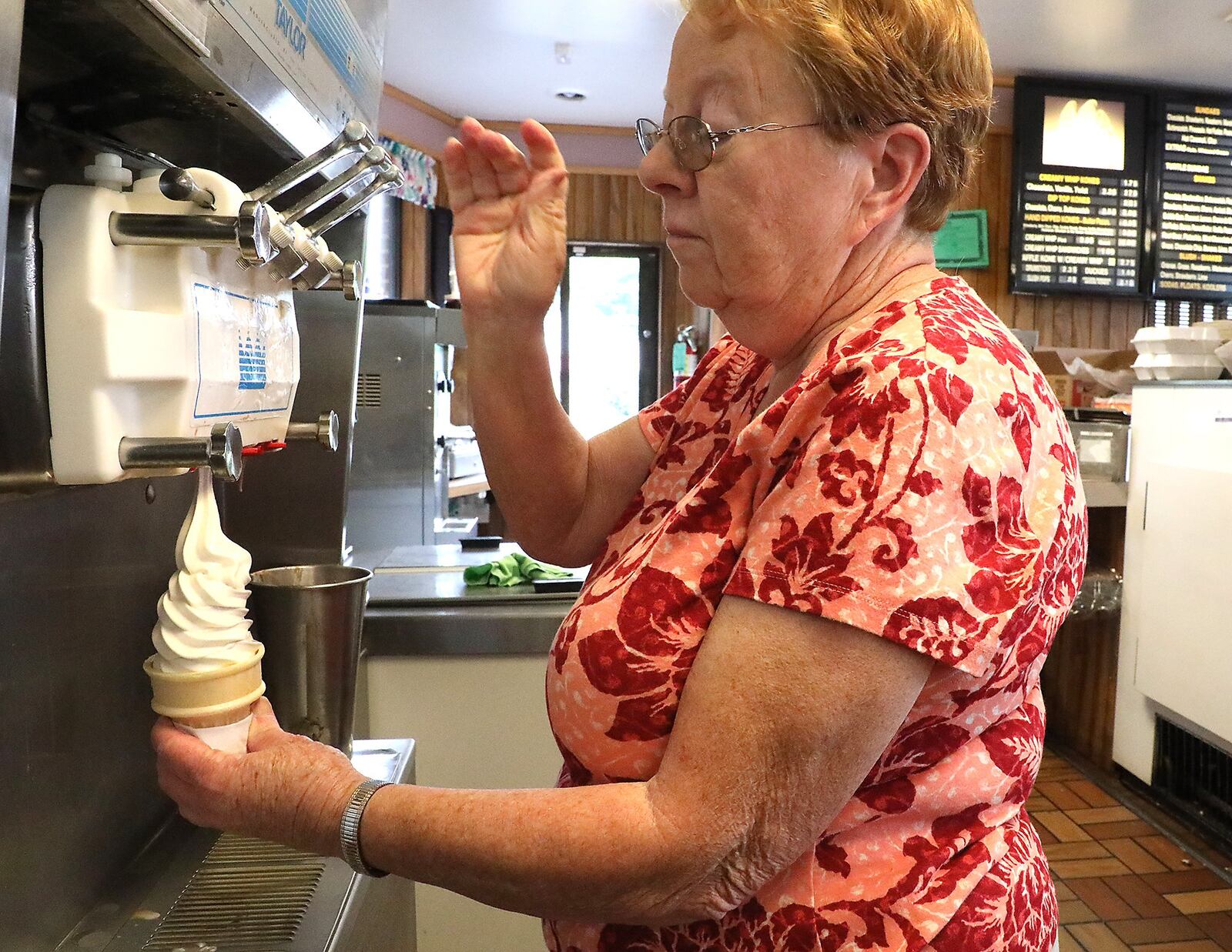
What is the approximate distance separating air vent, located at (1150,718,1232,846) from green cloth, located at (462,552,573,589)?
7.30 ft

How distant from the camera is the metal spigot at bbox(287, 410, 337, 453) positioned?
1008 millimetres

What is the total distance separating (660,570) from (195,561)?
0.37 meters

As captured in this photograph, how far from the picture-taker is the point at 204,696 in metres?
0.77

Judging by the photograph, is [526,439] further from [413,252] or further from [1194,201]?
[1194,201]

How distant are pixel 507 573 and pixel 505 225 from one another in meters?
0.89

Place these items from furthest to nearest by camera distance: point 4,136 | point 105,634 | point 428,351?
1. point 428,351
2. point 105,634
3. point 4,136

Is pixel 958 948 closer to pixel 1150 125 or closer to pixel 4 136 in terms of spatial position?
pixel 4 136

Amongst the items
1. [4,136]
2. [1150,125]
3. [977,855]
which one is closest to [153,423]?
[4,136]

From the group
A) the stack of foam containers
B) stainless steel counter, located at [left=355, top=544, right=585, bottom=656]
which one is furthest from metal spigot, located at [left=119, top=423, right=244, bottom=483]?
the stack of foam containers

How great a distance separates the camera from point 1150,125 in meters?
4.83

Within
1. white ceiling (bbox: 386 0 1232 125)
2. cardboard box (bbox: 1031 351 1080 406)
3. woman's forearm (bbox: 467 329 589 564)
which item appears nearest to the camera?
woman's forearm (bbox: 467 329 589 564)

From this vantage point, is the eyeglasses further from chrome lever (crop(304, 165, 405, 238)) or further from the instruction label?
the instruction label

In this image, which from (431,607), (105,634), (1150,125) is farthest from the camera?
(1150,125)

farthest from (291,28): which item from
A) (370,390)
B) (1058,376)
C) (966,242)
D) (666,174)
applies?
(966,242)
